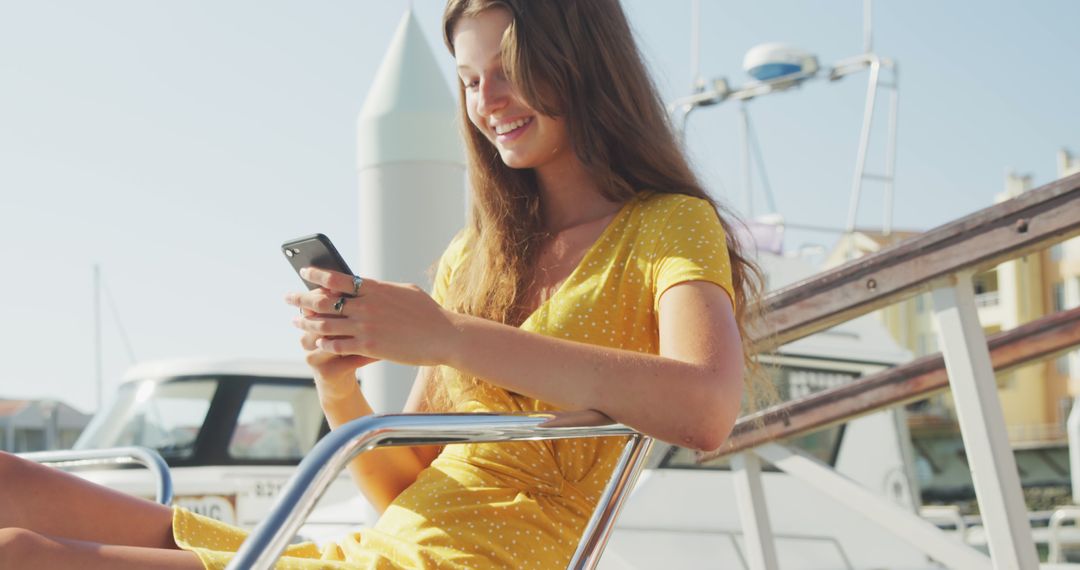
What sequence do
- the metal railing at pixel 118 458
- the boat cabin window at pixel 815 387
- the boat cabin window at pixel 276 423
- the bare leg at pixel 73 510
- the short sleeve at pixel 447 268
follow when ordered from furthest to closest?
the boat cabin window at pixel 276 423
the boat cabin window at pixel 815 387
the metal railing at pixel 118 458
the short sleeve at pixel 447 268
the bare leg at pixel 73 510

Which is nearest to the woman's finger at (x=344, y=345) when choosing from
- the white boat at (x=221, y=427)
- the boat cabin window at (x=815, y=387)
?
the boat cabin window at (x=815, y=387)

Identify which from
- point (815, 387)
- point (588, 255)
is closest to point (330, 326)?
point (588, 255)

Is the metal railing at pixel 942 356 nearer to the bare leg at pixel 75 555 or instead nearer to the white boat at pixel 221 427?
the bare leg at pixel 75 555

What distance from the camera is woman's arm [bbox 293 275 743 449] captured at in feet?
5.12

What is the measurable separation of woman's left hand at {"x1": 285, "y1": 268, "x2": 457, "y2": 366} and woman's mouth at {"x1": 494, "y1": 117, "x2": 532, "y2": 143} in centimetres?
46

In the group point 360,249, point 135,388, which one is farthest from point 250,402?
point 360,249

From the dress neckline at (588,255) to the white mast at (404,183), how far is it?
5.55 feet

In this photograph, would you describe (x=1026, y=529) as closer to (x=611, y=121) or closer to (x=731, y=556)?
(x=611, y=121)

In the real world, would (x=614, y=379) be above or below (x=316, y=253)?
below

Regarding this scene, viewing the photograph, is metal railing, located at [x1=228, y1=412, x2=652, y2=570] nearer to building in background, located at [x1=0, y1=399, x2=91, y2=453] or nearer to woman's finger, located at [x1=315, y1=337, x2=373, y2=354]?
woman's finger, located at [x1=315, y1=337, x2=373, y2=354]

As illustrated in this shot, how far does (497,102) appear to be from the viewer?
1.90m

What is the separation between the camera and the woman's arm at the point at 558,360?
5.12 feet

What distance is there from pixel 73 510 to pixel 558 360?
688 mm

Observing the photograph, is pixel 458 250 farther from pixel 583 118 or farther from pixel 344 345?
pixel 344 345
